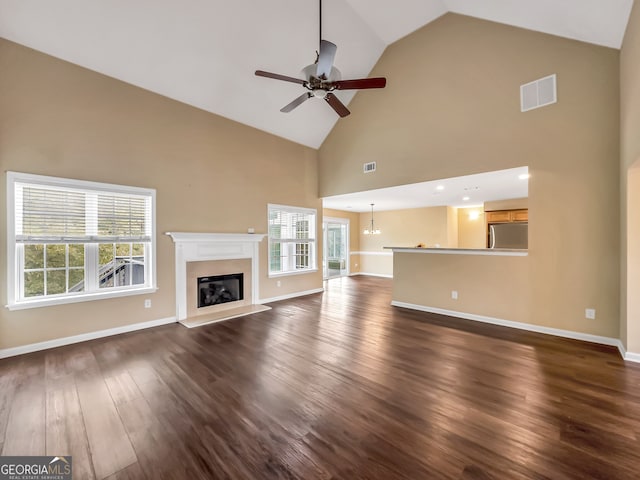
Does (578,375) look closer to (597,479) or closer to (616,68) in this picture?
(597,479)

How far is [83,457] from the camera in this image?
1674 mm

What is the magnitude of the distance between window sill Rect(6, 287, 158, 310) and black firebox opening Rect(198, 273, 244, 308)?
2.67 ft

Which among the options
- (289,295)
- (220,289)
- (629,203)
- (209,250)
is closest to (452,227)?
(629,203)

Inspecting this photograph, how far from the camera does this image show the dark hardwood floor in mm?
1613

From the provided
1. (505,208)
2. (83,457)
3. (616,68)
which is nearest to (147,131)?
(83,457)

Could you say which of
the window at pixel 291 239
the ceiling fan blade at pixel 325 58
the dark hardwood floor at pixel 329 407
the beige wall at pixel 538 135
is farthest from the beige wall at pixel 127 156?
the beige wall at pixel 538 135

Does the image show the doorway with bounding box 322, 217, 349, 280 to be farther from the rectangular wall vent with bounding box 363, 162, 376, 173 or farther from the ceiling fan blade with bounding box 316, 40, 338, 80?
the ceiling fan blade with bounding box 316, 40, 338, 80

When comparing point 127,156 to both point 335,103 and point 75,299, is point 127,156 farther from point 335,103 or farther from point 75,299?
point 335,103

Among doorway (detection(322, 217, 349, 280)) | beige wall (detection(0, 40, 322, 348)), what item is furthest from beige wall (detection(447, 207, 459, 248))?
beige wall (detection(0, 40, 322, 348))

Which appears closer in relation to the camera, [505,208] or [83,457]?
[83,457]

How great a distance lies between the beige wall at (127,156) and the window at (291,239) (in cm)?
30

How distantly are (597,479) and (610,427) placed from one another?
673 millimetres

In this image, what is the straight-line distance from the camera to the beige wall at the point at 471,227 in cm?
831

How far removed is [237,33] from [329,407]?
5.02 metres
